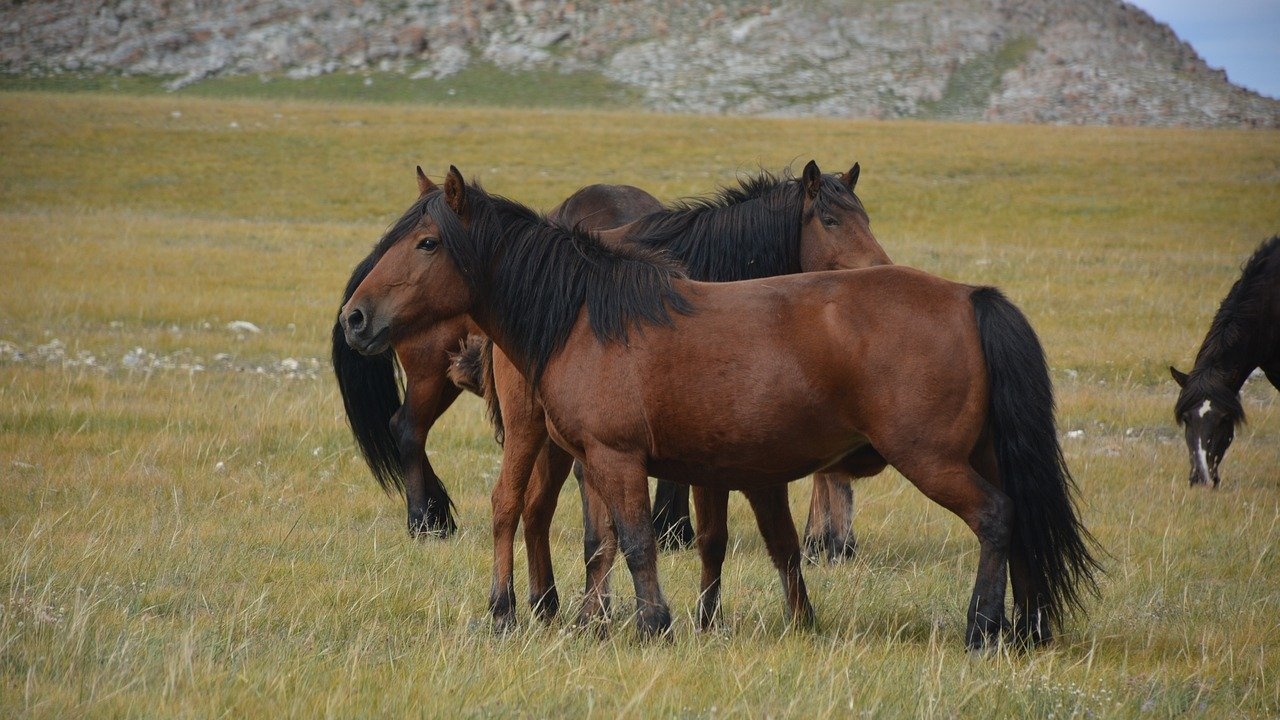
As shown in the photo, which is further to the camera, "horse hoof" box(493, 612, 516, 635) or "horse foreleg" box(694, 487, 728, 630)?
"horse foreleg" box(694, 487, 728, 630)

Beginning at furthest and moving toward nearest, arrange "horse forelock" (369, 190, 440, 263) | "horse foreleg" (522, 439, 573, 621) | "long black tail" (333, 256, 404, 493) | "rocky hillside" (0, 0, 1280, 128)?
"rocky hillside" (0, 0, 1280, 128)
"long black tail" (333, 256, 404, 493)
"horse foreleg" (522, 439, 573, 621)
"horse forelock" (369, 190, 440, 263)

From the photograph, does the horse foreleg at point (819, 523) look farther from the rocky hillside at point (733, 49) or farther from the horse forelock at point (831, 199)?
the rocky hillside at point (733, 49)

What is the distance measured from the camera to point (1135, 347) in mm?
14055

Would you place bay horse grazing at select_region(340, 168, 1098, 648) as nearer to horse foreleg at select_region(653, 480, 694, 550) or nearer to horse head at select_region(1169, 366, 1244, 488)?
horse foreleg at select_region(653, 480, 694, 550)

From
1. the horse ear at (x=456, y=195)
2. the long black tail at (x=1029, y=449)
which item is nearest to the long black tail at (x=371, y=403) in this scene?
the horse ear at (x=456, y=195)

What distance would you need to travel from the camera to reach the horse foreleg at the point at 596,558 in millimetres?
5027

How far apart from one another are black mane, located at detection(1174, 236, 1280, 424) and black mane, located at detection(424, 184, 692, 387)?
5242mm

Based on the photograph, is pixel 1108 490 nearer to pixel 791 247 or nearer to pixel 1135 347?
pixel 791 247

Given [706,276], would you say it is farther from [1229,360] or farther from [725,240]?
[1229,360]

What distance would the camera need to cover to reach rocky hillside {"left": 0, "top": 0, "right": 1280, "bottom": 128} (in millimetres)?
77750

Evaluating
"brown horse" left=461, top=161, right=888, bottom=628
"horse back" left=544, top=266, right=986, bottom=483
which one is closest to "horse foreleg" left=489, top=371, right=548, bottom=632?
"brown horse" left=461, top=161, right=888, bottom=628

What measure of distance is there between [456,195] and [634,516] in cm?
150

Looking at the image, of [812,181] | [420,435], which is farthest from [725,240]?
[420,435]

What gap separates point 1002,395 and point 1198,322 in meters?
13.3
